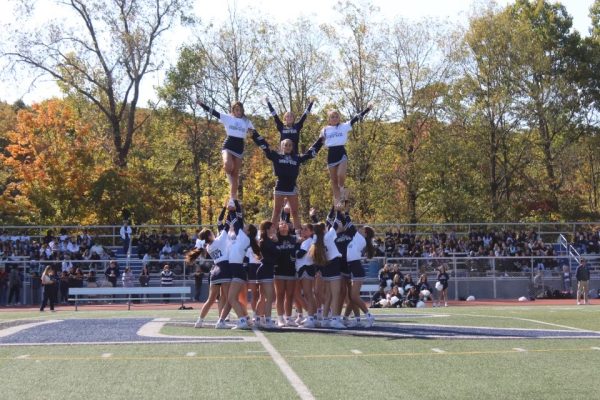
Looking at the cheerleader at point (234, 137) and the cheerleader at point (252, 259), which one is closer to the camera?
the cheerleader at point (252, 259)

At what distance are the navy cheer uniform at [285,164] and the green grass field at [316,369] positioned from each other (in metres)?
3.94

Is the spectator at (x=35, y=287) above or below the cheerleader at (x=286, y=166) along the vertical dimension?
below

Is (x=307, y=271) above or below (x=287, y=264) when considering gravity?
below

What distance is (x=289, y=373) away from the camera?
326 inches

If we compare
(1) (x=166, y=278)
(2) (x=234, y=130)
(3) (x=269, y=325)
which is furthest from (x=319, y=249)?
(1) (x=166, y=278)

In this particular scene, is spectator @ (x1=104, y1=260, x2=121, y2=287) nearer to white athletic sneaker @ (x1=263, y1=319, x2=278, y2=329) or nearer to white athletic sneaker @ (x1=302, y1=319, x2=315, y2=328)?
white athletic sneaker @ (x1=263, y1=319, x2=278, y2=329)

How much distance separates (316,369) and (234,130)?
296 inches

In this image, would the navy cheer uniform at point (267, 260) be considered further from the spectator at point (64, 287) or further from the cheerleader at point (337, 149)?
the spectator at point (64, 287)

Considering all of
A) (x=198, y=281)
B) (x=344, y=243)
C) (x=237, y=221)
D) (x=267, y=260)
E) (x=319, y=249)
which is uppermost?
(x=237, y=221)

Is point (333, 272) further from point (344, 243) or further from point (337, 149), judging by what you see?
point (337, 149)

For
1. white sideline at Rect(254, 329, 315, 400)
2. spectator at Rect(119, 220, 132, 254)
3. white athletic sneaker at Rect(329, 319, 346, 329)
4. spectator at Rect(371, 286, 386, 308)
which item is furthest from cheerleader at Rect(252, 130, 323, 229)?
spectator at Rect(119, 220, 132, 254)

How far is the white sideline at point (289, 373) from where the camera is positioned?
7166 millimetres

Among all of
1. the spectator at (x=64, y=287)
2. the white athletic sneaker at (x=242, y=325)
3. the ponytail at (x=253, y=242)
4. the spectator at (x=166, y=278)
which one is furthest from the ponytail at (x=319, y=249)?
the spectator at (x=64, y=287)

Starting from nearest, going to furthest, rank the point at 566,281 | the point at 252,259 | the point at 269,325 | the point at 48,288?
the point at 269,325, the point at 252,259, the point at 48,288, the point at 566,281
